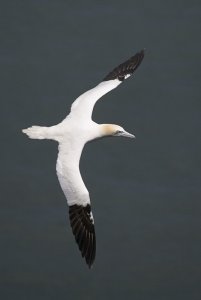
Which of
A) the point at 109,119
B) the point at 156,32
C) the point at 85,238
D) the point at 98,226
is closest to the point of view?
the point at 85,238

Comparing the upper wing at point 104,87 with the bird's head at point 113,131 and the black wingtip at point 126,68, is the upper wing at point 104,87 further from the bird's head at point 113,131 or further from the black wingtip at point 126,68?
the bird's head at point 113,131

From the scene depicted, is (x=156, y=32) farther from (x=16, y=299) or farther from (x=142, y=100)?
(x=16, y=299)

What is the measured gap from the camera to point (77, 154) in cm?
1786

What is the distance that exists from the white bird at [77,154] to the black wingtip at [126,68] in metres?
1.15

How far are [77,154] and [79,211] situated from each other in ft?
2.90

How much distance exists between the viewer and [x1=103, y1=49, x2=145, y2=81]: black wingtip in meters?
20.0

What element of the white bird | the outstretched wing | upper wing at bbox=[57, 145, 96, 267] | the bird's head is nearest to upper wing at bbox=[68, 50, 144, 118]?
the white bird

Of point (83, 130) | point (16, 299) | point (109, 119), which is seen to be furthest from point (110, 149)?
point (16, 299)

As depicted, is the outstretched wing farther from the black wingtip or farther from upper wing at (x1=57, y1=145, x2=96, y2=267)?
the black wingtip

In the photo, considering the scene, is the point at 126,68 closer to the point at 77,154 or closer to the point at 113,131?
the point at 113,131

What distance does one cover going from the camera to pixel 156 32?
2178 cm

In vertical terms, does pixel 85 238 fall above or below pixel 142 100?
below

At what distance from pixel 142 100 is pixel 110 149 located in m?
1.21

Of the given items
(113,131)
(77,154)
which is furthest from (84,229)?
(113,131)
